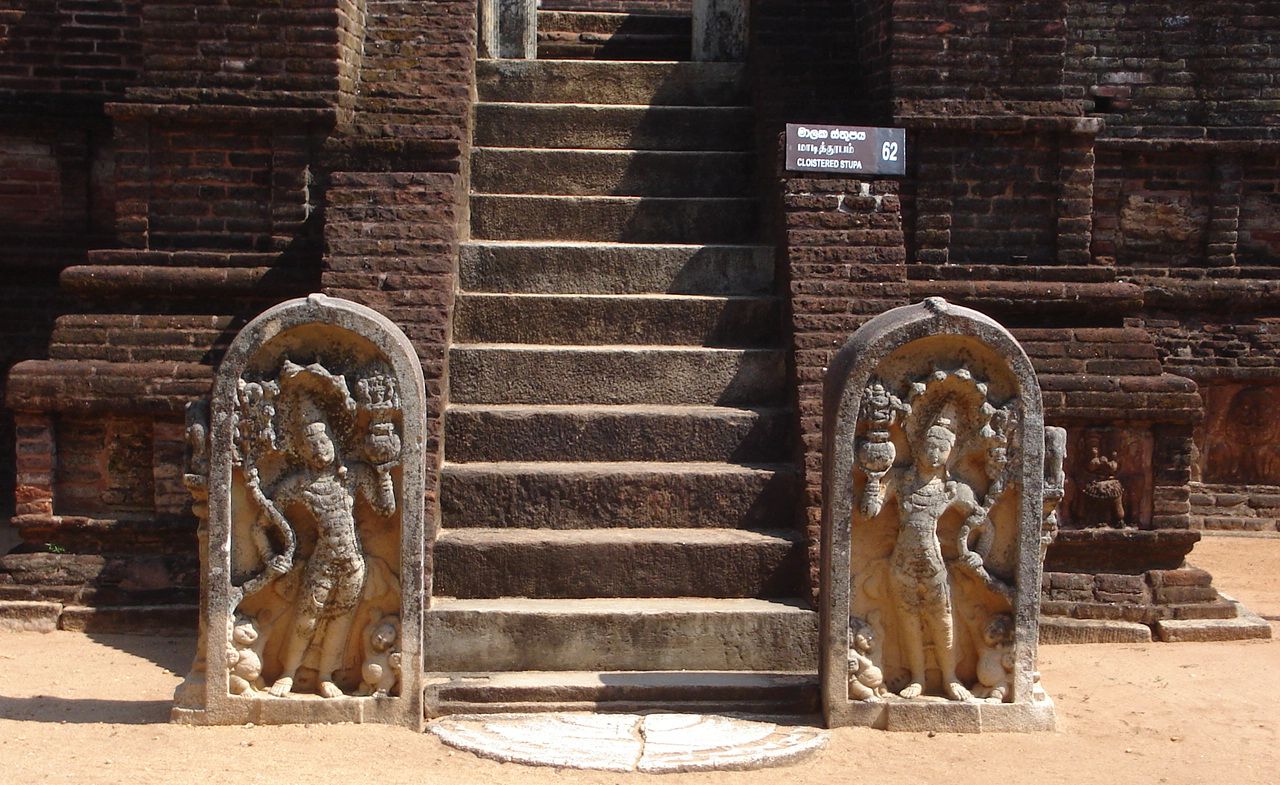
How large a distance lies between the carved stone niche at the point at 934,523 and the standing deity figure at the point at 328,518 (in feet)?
5.62

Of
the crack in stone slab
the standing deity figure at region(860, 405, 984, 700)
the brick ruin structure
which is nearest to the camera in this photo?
the crack in stone slab

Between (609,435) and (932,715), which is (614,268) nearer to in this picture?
(609,435)

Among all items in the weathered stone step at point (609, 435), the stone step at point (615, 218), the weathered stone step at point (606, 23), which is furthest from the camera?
the weathered stone step at point (606, 23)

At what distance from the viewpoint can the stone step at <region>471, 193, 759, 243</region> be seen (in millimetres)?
7590

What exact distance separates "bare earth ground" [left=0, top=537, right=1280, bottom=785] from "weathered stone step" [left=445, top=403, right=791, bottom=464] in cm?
160

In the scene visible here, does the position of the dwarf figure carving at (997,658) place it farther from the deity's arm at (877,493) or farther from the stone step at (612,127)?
the stone step at (612,127)

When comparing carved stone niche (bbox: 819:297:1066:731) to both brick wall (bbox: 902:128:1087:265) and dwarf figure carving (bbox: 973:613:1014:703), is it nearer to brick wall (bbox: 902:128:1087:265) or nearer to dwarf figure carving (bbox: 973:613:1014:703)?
dwarf figure carving (bbox: 973:613:1014:703)

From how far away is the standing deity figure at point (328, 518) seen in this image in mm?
5074

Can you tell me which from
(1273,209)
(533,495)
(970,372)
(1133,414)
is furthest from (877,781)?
(1273,209)

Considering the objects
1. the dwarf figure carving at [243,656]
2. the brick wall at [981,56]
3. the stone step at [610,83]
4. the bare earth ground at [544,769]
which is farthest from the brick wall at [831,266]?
the dwarf figure carving at [243,656]

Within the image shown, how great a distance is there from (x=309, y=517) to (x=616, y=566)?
1.40m

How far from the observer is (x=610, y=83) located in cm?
880

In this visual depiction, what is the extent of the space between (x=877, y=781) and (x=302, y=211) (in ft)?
14.3

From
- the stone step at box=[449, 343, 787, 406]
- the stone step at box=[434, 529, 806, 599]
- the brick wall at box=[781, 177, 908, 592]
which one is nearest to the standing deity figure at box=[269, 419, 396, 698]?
the stone step at box=[434, 529, 806, 599]
